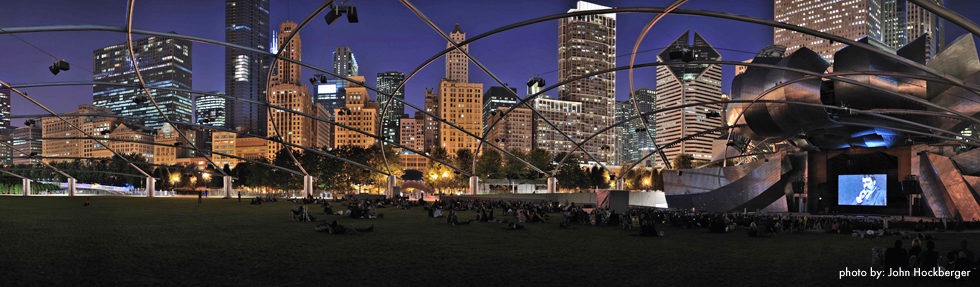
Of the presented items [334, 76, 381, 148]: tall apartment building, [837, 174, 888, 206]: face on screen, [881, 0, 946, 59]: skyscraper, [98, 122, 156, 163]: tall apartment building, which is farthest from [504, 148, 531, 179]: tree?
[881, 0, 946, 59]: skyscraper

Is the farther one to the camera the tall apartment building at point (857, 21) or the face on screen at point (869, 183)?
the tall apartment building at point (857, 21)

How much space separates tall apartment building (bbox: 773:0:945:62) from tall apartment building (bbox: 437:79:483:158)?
351 ft

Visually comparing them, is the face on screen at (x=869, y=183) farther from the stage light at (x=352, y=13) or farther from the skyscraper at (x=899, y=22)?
the skyscraper at (x=899, y=22)

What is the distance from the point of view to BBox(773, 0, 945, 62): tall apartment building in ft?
581

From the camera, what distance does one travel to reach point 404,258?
12.5 metres

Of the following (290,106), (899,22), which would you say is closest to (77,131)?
(290,106)

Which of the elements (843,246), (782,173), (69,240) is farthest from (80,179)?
(843,246)

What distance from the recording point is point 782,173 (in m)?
50.0

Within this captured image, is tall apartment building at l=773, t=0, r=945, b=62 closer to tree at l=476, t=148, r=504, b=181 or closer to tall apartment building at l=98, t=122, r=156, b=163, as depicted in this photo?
tree at l=476, t=148, r=504, b=181

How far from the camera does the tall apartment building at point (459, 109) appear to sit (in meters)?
174

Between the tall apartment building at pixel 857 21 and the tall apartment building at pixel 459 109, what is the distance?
10690cm

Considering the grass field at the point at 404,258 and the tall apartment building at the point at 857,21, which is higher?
the tall apartment building at the point at 857,21

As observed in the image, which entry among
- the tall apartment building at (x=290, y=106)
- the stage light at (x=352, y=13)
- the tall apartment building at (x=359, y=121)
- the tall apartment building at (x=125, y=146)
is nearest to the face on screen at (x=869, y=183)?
the stage light at (x=352, y=13)

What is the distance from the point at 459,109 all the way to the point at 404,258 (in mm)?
165132
